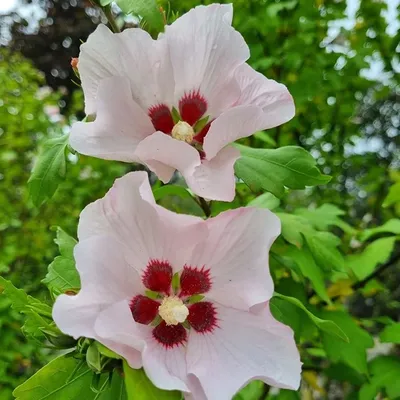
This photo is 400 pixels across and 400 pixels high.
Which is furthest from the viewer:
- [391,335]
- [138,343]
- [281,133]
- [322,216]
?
[281,133]

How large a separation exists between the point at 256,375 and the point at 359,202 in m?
4.36

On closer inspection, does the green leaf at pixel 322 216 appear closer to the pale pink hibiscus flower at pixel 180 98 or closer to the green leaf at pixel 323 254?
the green leaf at pixel 323 254

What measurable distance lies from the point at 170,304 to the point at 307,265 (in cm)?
51

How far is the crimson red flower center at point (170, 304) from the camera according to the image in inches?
28.5

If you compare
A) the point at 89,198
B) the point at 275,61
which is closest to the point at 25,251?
the point at 89,198

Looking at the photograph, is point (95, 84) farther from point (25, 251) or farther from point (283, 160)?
point (25, 251)

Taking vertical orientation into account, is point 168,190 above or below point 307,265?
above

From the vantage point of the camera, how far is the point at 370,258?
1.50m

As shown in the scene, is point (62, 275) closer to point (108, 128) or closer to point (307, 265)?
point (108, 128)

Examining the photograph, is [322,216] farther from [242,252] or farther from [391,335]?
[242,252]

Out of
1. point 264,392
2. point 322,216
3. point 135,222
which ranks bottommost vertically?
point 264,392

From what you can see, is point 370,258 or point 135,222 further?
point 370,258

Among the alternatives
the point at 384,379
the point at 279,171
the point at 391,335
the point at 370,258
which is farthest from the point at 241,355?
the point at 370,258

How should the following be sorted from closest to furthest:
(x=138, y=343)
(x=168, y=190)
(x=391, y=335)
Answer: (x=138, y=343) < (x=168, y=190) < (x=391, y=335)
